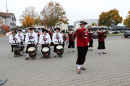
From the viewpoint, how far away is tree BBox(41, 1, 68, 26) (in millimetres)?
37250

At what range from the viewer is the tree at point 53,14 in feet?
122

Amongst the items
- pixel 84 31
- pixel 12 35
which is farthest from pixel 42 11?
pixel 84 31

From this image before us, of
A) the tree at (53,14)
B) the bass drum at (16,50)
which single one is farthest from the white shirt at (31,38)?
the tree at (53,14)

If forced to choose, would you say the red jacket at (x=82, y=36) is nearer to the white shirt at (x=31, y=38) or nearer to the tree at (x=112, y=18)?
the white shirt at (x=31, y=38)

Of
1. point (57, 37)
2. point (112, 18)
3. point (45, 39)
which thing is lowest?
point (45, 39)

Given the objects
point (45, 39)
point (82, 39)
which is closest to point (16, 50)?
point (45, 39)

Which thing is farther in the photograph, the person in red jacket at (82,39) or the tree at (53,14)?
the tree at (53,14)

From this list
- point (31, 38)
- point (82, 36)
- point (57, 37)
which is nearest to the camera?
point (82, 36)

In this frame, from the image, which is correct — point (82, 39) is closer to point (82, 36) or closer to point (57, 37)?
point (82, 36)

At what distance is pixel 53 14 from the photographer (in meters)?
37.7

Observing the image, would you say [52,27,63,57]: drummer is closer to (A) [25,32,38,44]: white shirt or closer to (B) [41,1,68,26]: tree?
(A) [25,32,38,44]: white shirt

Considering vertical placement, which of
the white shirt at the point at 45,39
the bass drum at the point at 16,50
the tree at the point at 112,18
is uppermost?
the tree at the point at 112,18

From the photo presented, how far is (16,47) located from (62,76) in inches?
216

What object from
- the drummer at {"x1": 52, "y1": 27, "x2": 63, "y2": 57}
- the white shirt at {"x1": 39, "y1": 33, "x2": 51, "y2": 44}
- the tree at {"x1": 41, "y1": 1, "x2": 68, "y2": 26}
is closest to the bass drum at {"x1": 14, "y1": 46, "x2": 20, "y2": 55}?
the white shirt at {"x1": 39, "y1": 33, "x2": 51, "y2": 44}
